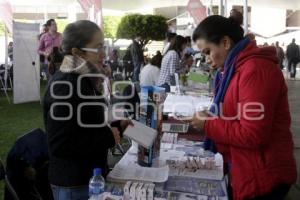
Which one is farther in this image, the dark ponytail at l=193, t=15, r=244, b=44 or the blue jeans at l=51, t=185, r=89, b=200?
the blue jeans at l=51, t=185, r=89, b=200

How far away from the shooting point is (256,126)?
1545 millimetres

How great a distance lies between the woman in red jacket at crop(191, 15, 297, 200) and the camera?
60.4 inches

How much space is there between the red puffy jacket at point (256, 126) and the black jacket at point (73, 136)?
480mm

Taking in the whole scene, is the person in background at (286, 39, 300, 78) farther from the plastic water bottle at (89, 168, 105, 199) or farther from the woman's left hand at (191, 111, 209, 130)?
the plastic water bottle at (89, 168, 105, 199)

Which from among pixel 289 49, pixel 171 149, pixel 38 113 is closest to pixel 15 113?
pixel 38 113

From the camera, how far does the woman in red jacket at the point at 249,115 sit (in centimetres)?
153

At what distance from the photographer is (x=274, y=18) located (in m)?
29.9

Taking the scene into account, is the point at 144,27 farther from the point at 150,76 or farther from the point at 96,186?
the point at 96,186

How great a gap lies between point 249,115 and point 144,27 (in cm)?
1538

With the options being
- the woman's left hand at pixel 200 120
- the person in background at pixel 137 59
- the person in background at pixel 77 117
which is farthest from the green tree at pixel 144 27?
the woman's left hand at pixel 200 120

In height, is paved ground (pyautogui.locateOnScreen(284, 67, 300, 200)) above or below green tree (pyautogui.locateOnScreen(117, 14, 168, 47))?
below

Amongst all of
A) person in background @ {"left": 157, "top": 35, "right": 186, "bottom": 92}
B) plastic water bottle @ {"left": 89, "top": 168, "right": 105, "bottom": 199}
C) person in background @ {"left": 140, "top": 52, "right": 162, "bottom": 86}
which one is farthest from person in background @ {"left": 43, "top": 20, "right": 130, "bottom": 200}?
person in background @ {"left": 140, "top": 52, "right": 162, "bottom": 86}

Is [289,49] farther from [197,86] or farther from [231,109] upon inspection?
[231,109]

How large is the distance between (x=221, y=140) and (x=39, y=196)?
1122mm
